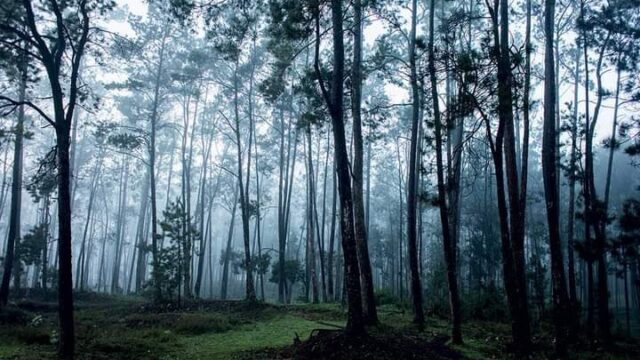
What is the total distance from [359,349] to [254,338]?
4.77 m

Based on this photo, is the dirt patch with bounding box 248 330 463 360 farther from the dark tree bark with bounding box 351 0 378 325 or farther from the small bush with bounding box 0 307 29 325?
the small bush with bounding box 0 307 29 325

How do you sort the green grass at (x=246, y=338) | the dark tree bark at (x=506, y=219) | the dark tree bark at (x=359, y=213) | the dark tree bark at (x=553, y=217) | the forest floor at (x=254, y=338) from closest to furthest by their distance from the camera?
the forest floor at (x=254, y=338), the dark tree bark at (x=506, y=219), the dark tree bark at (x=553, y=217), the green grass at (x=246, y=338), the dark tree bark at (x=359, y=213)

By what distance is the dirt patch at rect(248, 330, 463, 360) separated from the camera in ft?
28.6

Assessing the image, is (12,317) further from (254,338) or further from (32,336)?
(254,338)

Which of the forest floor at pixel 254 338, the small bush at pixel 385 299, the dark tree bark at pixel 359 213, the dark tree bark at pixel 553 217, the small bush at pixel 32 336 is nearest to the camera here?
the forest floor at pixel 254 338

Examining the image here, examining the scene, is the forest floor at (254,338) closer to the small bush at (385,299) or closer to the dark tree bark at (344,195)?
the dark tree bark at (344,195)

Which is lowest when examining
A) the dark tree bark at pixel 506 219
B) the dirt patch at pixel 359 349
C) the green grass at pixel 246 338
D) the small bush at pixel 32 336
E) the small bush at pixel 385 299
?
the small bush at pixel 385 299

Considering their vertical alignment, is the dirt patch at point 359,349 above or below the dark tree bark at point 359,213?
below

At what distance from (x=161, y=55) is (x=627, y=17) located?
21.5 metres

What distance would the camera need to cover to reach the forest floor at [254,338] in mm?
9258

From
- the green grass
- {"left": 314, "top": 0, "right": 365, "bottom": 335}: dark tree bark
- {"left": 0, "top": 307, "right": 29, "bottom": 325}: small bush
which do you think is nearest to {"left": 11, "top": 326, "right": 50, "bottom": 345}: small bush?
{"left": 0, "top": 307, "right": 29, "bottom": 325}: small bush

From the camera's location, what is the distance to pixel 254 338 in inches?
500

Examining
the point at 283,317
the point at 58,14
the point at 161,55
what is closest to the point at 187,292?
the point at 283,317

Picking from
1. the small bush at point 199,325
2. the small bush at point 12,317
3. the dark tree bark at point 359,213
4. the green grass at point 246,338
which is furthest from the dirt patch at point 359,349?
the small bush at point 12,317
